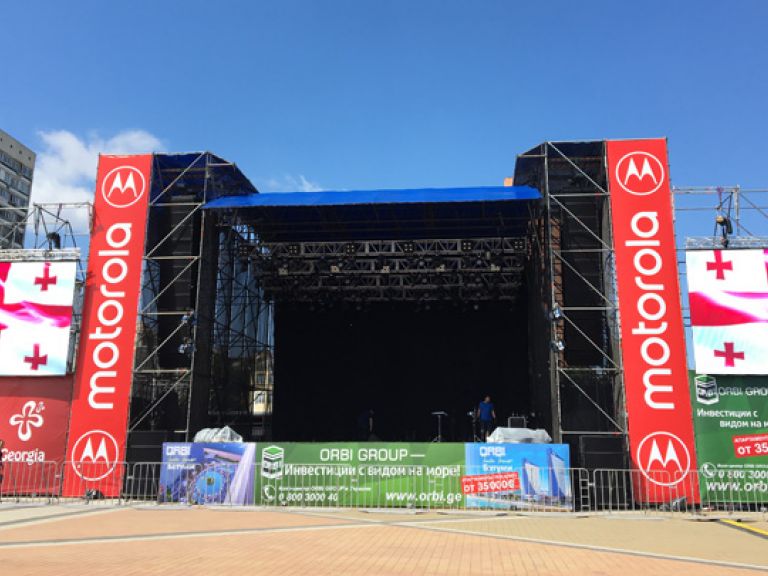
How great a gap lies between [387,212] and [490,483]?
892cm

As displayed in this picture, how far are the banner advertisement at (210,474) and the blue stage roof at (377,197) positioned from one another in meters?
6.33

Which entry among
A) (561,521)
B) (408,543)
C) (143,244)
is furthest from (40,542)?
(143,244)

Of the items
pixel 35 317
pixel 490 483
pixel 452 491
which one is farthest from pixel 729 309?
pixel 35 317

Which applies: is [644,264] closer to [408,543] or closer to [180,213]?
[408,543]

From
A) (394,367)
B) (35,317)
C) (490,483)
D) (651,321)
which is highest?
(35,317)

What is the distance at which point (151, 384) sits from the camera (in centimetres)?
1691

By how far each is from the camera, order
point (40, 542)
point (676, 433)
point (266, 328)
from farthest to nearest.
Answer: point (266, 328) → point (676, 433) → point (40, 542)

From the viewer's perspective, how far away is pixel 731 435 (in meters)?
14.2

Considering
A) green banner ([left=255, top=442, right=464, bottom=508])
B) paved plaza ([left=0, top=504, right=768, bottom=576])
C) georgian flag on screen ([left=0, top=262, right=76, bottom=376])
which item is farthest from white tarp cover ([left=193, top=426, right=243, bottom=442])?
georgian flag on screen ([left=0, top=262, right=76, bottom=376])

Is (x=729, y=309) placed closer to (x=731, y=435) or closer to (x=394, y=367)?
(x=731, y=435)

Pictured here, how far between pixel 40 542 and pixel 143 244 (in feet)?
31.2

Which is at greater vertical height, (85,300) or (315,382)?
(85,300)

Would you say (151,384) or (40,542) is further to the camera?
(151,384)

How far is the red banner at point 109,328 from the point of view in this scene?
15.6 m
